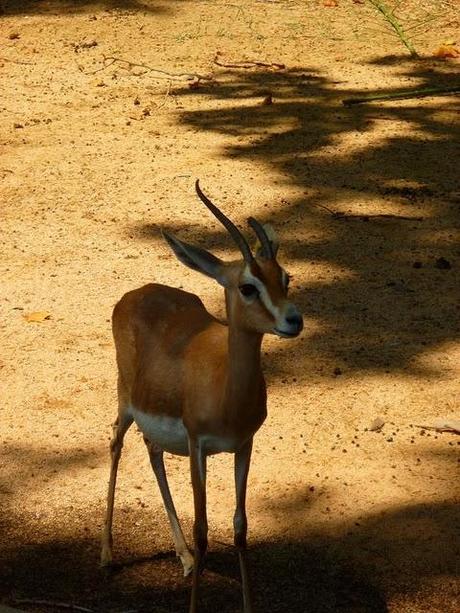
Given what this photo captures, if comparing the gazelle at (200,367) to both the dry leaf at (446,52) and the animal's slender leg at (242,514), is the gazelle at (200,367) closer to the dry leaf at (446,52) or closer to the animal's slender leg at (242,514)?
the animal's slender leg at (242,514)

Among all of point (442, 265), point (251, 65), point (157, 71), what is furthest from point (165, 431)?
point (251, 65)

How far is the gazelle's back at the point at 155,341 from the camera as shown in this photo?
4883 mm

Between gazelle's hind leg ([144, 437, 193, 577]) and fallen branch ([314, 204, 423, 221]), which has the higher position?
gazelle's hind leg ([144, 437, 193, 577])

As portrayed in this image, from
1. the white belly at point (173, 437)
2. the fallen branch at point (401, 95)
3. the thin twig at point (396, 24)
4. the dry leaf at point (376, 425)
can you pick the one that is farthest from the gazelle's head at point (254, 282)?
the thin twig at point (396, 24)

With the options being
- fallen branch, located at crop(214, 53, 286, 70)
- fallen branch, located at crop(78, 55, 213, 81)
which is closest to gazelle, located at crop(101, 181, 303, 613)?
fallen branch, located at crop(78, 55, 213, 81)

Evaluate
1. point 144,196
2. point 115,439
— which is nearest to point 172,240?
point 115,439

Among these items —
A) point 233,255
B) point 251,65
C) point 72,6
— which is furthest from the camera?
point 72,6

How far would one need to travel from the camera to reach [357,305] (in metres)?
7.47

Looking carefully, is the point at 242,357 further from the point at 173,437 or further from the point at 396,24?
the point at 396,24

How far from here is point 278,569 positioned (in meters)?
5.22

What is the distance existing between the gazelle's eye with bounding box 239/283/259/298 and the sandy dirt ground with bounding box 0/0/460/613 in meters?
1.35

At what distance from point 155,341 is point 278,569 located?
1.04 metres

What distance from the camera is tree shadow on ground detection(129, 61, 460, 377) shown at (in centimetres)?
718

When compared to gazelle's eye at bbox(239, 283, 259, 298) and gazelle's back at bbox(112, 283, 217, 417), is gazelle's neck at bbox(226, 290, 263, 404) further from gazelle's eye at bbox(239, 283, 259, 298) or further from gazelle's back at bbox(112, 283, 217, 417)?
gazelle's back at bbox(112, 283, 217, 417)
